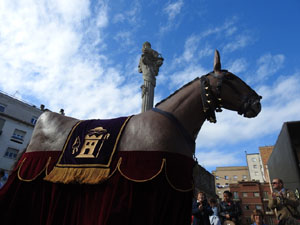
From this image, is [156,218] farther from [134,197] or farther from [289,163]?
[289,163]

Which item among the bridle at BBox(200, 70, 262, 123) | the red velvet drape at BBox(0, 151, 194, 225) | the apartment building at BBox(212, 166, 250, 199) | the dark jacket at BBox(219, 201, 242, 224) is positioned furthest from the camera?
the apartment building at BBox(212, 166, 250, 199)

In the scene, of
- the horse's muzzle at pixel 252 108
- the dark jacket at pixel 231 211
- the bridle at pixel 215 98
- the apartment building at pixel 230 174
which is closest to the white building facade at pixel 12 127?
the dark jacket at pixel 231 211

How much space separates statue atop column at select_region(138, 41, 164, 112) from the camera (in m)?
11.5

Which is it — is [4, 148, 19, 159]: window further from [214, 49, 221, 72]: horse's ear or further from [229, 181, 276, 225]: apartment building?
[229, 181, 276, 225]: apartment building

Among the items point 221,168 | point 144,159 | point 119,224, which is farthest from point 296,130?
point 221,168

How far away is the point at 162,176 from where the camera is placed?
238 cm

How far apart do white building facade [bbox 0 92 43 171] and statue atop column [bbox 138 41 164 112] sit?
20648 mm

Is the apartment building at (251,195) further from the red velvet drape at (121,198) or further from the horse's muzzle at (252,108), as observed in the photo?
the red velvet drape at (121,198)

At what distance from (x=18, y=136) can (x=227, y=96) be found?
2937 centimetres

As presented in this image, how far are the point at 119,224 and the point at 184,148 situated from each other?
43.8 inches

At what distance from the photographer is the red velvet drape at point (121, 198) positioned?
230 cm

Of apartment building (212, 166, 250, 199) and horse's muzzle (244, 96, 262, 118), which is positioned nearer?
horse's muzzle (244, 96, 262, 118)

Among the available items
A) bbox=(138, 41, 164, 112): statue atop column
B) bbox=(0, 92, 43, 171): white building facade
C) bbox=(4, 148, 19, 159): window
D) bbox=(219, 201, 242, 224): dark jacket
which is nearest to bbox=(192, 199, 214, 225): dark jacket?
bbox=(219, 201, 242, 224): dark jacket

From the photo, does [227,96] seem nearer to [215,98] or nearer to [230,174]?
[215,98]
